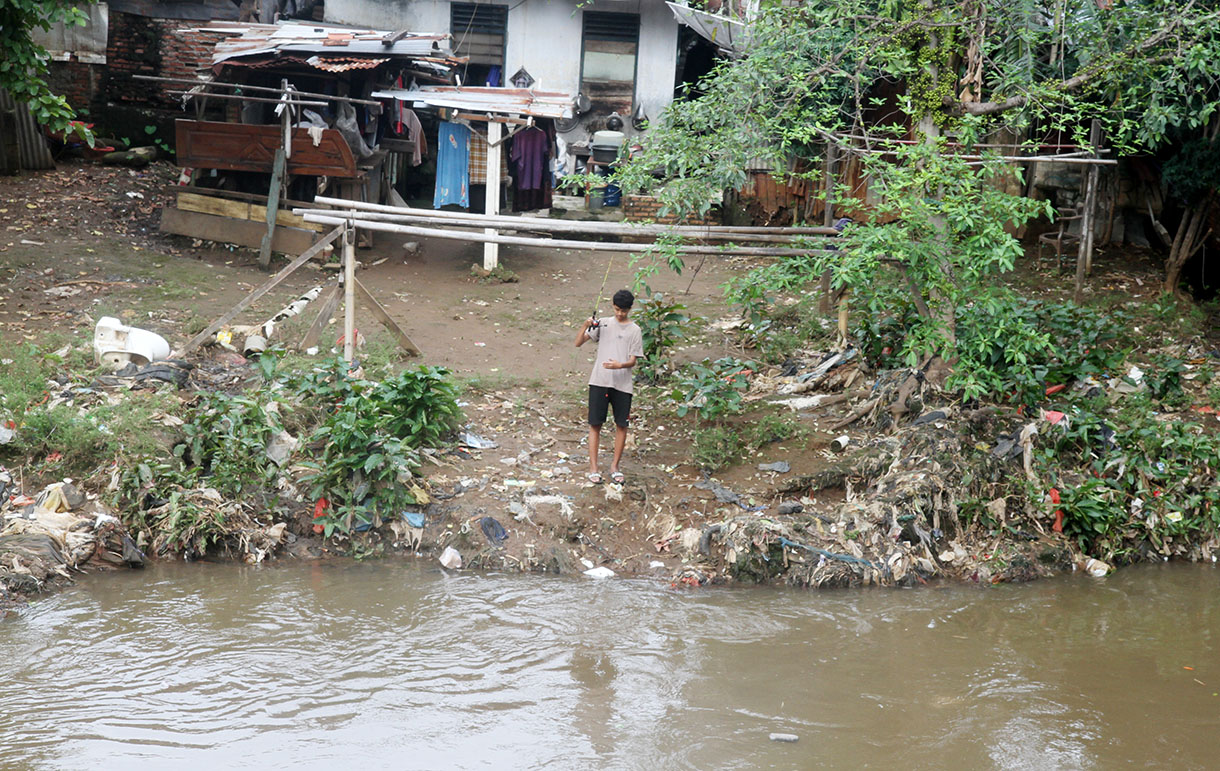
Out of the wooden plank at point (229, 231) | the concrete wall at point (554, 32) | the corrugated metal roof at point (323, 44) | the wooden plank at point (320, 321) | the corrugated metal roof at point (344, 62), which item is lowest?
the wooden plank at point (320, 321)

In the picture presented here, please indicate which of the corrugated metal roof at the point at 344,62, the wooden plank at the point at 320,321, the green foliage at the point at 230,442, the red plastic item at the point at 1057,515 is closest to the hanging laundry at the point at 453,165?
the corrugated metal roof at the point at 344,62

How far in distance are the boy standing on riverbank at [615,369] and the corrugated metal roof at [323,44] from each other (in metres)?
6.94

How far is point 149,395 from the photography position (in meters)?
7.10

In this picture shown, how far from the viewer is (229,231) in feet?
38.7

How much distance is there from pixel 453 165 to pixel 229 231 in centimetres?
287

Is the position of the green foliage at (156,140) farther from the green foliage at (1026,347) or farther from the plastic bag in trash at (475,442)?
the green foliage at (1026,347)

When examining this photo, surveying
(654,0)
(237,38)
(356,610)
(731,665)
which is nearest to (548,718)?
(731,665)

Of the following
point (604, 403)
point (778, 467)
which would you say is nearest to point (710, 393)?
point (778, 467)

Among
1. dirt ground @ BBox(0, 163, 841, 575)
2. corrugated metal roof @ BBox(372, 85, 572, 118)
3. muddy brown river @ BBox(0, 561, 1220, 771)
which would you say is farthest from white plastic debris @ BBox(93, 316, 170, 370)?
corrugated metal roof @ BBox(372, 85, 572, 118)

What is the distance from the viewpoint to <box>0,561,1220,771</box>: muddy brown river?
4.24 metres

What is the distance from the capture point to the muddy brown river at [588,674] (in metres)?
4.24

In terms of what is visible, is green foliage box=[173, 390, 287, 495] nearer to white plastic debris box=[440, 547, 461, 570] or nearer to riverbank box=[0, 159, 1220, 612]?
riverbank box=[0, 159, 1220, 612]

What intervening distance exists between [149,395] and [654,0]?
34.0 ft

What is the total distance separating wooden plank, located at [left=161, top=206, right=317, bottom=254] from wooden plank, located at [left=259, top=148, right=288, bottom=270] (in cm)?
13
